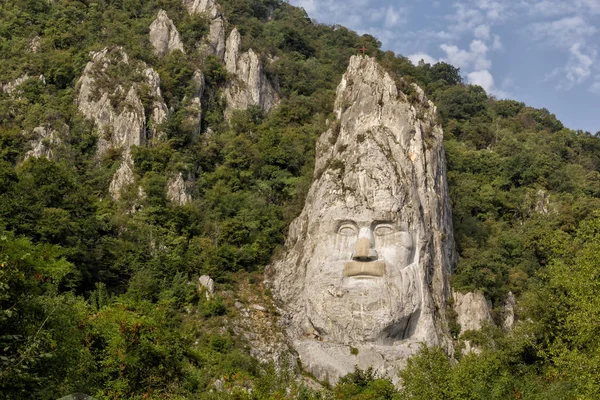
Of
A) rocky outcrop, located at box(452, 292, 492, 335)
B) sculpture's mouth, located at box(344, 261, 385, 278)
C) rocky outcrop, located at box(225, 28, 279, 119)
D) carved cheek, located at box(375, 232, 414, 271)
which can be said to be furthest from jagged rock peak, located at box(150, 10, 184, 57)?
rocky outcrop, located at box(452, 292, 492, 335)

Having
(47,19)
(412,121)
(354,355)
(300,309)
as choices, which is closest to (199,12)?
(47,19)

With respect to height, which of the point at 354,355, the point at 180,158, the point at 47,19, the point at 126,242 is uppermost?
the point at 47,19

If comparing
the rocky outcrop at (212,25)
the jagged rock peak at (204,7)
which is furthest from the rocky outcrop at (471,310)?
the jagged rock peak at (204,7)

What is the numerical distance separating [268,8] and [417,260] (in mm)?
50497

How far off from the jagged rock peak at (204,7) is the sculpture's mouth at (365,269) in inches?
1305

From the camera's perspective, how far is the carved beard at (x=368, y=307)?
31.2 m

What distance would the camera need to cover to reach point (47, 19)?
5556cm

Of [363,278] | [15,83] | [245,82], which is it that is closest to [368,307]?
[363,278]

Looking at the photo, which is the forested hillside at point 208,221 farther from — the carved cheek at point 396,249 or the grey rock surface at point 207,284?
the carved cheek at point 396,249

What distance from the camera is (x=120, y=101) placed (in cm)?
4622

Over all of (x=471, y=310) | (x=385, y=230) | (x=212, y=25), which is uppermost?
(x=212, y=25)

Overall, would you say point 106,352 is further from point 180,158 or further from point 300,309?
point 180,158

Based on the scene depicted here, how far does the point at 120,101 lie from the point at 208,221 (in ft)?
42.3

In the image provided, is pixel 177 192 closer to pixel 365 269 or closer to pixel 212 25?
pixel 365 269
